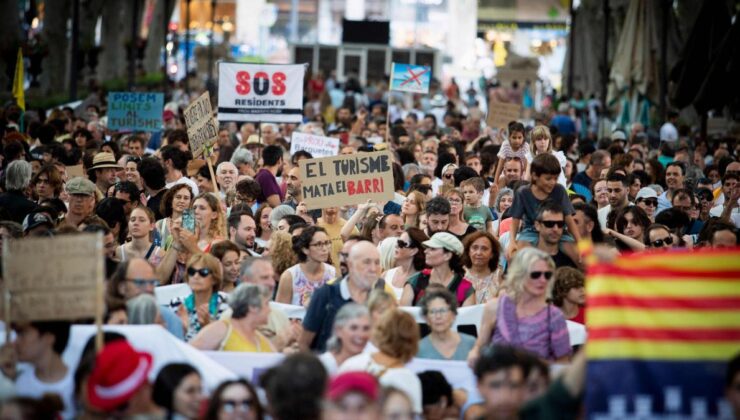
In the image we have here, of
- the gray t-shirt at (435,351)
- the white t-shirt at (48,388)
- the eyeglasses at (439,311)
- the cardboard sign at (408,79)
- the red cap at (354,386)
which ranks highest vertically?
the cardboard sign at (408,79)

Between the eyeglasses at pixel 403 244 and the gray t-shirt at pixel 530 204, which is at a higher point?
the gray t-shirt at pixel 530 204

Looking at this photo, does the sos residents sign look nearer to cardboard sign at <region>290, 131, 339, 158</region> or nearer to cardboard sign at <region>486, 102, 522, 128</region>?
cardboard sign at <region>290, 131, 339, 158</region>

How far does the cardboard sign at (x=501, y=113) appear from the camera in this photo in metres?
23.1

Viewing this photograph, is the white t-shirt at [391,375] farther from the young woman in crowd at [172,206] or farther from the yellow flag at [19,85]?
the yellow flag at [19,85]

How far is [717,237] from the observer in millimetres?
12344

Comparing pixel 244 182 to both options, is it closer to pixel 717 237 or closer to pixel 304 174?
pixel 304 174

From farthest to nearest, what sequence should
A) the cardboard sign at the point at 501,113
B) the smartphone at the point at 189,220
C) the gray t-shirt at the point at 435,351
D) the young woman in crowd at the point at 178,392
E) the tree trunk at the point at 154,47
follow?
1. the tree trunk at the point at 154,47
2. the cardboard sign at the point at 501,113
3. the smartphone at the point at 189,220
4. the gray t-shirt at the point at 435,351
5. the young woman in crowd at the point at 178,392

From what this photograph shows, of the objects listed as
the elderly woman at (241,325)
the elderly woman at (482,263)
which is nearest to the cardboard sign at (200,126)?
the elderly woman at (482,263)

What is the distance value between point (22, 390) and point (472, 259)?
15.0 feet

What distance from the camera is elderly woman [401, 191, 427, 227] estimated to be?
47.0ft

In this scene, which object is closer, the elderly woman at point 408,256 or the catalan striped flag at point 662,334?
the catalan striped flag at point 662,334

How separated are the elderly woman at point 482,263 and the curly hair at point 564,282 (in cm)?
96

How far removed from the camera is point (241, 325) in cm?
980

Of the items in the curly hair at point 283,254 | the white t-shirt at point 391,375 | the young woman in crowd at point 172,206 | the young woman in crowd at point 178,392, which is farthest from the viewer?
the young woman in crowd at point 172,206
